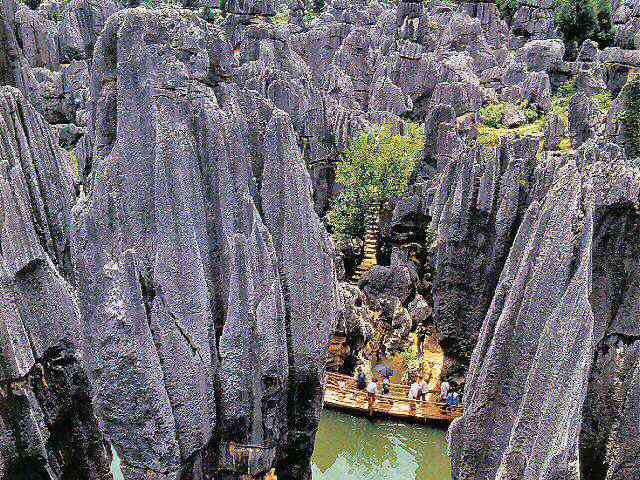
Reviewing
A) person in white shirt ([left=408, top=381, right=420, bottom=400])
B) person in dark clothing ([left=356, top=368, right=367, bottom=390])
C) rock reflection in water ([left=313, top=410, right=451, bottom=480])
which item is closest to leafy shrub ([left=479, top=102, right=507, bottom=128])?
person in white shirt ([left=408, top=381, right=420, bottom=400])

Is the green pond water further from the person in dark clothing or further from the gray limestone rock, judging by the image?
the gray limestone rock

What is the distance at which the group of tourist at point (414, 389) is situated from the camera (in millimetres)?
18531

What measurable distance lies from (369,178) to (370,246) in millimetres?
3926

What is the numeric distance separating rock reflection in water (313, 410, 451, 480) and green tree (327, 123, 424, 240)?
10.2 m

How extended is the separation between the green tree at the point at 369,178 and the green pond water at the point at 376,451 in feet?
33.3

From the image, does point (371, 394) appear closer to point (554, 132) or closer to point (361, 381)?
point (361, 381)

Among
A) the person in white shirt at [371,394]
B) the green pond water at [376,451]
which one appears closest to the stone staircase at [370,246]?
the person in white shirt at [371,394]

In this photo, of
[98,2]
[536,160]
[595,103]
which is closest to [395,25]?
[98,2]

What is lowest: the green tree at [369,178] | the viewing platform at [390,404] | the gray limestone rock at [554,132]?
the viewing platform at [390,404]

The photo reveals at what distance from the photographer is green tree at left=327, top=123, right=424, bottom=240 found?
2694cm

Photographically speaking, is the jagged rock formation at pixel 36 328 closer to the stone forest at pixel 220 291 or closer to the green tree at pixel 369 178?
the stone forest at pixel 220 291

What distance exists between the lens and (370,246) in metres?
29.3

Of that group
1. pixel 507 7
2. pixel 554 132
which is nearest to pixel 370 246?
pixel 554 132

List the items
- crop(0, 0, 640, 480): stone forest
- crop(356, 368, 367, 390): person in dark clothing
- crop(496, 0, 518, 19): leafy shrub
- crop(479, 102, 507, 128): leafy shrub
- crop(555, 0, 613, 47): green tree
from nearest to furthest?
crop(0, 0, 640, 480): stone forest → crop(356, 368, 367, 390): person in dark clothing → crop(479, 102, 507, 128): leafy shrub → crop(555, 0, 613, 47): green tree → crop(496, 0, 518, 19): leafy shrub
